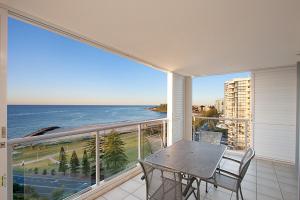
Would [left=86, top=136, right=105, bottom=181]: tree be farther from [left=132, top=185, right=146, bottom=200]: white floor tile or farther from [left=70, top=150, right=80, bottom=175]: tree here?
[left=132, top=185, right=146, bottom=200]: white floor tile

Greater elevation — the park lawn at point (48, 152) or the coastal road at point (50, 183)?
the park lawn at point (48, 152)

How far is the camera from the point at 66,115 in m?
17.7

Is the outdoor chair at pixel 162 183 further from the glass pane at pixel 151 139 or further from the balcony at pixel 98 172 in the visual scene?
the glass pane at pixel 151 139

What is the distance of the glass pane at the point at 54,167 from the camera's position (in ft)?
5.61

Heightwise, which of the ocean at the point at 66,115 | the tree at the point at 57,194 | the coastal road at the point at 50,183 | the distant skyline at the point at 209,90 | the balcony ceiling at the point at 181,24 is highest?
the balcony ceiling at the point at 181,24

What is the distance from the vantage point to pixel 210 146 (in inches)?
103

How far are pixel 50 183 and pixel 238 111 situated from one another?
4877 millimetres

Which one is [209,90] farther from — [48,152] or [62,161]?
[48,152]

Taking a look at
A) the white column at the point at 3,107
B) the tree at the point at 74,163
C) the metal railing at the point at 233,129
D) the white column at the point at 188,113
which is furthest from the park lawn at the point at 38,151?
the white column at the point at 188,113

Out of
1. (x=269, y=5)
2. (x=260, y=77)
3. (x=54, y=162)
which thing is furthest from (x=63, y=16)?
(x=260, y=77)

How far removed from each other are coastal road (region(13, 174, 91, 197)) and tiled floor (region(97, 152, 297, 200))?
393 mm

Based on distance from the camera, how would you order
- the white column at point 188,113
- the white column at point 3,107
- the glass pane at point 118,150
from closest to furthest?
the white column at point 3,107 < the glass pane at point 118,150 < the white column at point 188,113

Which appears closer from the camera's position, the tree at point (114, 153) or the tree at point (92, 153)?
the tree at point (92, 153)

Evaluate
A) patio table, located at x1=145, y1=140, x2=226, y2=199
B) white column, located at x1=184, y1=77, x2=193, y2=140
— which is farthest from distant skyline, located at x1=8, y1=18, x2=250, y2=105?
patio table, located at x1=145, y1=140, x2=226, y2=199
